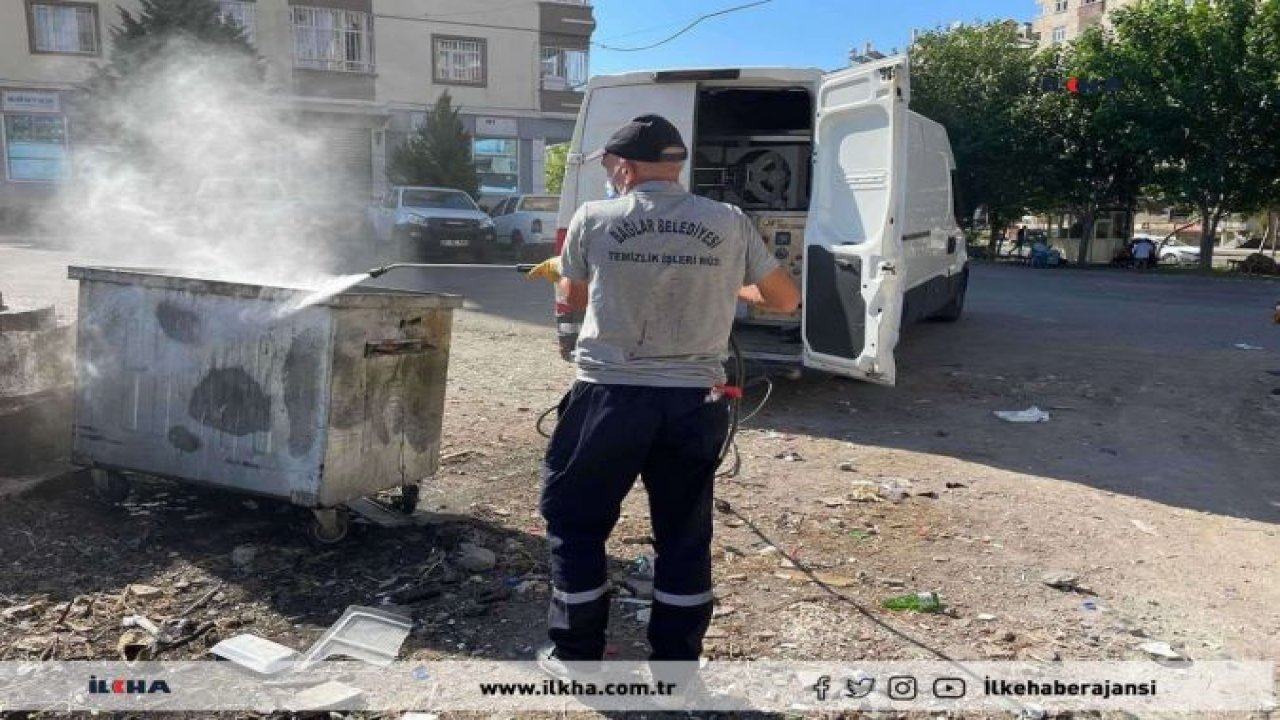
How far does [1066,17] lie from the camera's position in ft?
178

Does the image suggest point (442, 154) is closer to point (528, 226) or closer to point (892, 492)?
point (528, 226)

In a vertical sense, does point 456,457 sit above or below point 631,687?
above

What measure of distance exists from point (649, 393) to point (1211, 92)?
2622 cm

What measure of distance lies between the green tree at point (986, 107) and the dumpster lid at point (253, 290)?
2665 cm

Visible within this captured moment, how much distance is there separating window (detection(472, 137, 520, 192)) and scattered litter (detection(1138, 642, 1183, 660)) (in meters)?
26.4

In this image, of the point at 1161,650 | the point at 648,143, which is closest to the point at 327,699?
the point at 648,143

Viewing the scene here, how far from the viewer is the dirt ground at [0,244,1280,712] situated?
10.2 feet

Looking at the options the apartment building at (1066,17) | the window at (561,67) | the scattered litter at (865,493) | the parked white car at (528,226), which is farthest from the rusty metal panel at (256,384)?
the apartment building at (1066,17)

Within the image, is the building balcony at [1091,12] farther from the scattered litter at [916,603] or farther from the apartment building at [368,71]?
the scattered litter at [916,603]

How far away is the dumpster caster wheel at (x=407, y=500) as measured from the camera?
397cm

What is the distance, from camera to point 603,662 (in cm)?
288

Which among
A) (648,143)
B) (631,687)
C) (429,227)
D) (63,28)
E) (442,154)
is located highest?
(63,28)

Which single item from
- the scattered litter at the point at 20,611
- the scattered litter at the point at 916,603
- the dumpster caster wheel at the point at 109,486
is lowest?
the scattered litter at the point at 916,603

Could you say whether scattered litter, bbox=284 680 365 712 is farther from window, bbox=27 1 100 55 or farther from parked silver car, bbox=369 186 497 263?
window, bbox=27 1 100 55
